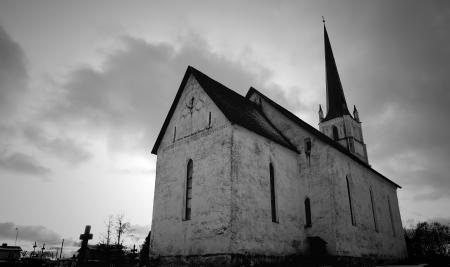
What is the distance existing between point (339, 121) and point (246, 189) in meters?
29.1

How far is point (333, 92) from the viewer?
146ft

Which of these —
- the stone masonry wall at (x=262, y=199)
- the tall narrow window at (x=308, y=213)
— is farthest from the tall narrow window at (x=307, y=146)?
the tall narrow window at (x=308, y=213)

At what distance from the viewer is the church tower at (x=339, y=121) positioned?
40406 mm

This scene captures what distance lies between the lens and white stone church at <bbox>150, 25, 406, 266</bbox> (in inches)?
618

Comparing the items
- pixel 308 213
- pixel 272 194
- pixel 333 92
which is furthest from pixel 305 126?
pixel 333 92

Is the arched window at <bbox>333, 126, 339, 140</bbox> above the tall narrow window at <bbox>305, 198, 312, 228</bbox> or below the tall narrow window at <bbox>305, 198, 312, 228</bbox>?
above

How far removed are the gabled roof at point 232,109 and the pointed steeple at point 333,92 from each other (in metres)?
21.8

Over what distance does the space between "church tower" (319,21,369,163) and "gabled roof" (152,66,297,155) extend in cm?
2054

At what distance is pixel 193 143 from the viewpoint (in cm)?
1884

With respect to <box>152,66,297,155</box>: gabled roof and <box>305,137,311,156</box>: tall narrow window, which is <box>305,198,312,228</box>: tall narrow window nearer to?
<box>305,137,311,156</box>: tall narrow window

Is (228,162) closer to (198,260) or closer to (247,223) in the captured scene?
(247,223)

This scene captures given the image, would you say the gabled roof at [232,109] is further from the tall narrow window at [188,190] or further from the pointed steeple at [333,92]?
the pointed steeple at [333,92]

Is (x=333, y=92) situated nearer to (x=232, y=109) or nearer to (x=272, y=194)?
(x=232, y=109)

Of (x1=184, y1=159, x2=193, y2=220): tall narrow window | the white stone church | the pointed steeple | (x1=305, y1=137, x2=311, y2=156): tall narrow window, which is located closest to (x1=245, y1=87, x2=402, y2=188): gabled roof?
the white stone church
